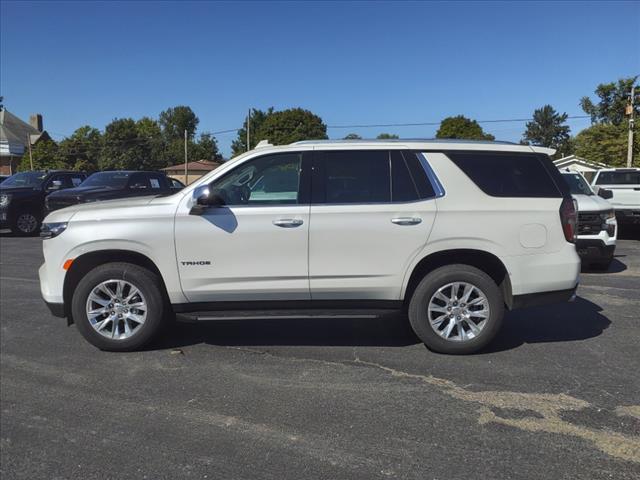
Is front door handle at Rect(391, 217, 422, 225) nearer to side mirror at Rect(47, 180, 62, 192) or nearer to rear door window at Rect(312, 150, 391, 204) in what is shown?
rear door window at Rect(312, 150, 391, 204)

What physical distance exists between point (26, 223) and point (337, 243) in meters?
13.0

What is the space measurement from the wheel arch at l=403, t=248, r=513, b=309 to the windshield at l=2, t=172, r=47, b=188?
44.4 feet

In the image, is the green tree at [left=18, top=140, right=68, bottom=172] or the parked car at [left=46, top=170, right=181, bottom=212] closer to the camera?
the parked car at [left=46, top=170, right=181, bottom=212]

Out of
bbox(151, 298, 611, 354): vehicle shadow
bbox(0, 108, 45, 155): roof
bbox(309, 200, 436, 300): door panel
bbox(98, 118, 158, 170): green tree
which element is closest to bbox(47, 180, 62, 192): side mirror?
bbox(151, 298, 611, 354): vehicle shadow

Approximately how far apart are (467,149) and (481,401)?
7.24 ft

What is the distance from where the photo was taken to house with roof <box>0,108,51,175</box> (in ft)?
203

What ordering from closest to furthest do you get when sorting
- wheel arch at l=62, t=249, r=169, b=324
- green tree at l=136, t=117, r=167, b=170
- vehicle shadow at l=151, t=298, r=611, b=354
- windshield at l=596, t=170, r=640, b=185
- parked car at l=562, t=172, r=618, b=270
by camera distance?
wheel arch at l=62, t=249, r=169, b=324
vehicle shadow at l=151, t=298, r=611, b=354
parked car at l=562, t=172, r=618, b=270
windshield at l=596, t=170, r=640, b=185
green tree at l=136, t=117, r=167, b=170

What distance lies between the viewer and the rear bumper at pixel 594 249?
333 inches

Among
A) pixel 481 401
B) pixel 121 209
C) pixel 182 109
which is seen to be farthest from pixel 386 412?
pixel 182 109

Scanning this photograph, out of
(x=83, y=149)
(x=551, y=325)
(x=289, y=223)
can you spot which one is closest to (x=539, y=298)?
(x=551, y=325)

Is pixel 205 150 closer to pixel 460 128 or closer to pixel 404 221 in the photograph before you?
pixel 460 128

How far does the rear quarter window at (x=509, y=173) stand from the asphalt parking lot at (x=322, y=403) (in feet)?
4.77

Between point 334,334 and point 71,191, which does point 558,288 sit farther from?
point 71,191

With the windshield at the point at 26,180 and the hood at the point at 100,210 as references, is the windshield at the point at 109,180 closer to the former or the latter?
the windshield at the point at 26,180
